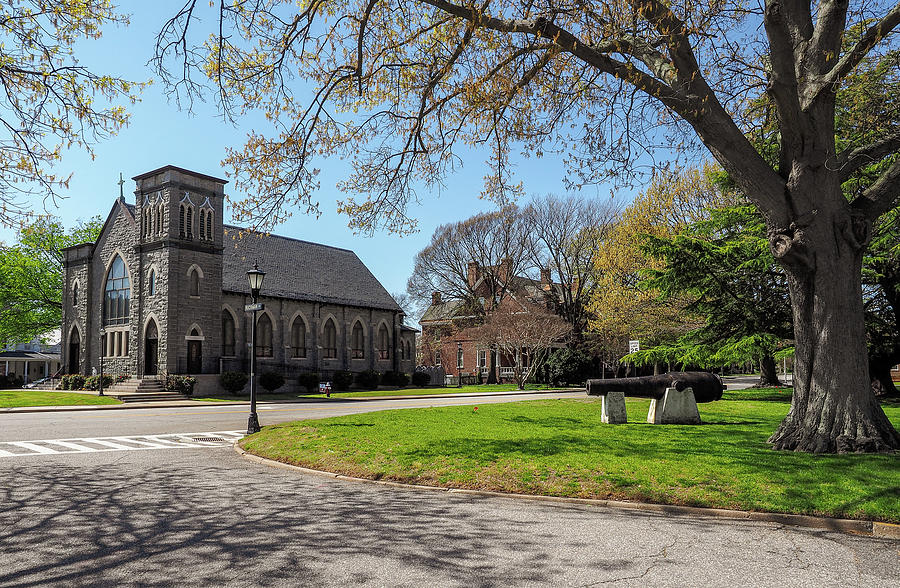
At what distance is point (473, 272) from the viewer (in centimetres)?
5528

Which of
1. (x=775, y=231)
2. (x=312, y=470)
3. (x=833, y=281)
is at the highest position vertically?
(x=775, y=231)

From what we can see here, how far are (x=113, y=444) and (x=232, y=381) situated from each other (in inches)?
964

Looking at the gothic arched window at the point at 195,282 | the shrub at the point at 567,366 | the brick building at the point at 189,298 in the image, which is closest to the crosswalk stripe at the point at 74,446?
the brick building at the point at 189,298

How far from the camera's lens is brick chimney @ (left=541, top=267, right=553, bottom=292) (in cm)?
5350

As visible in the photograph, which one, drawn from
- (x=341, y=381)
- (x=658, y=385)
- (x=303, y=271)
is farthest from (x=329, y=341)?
(x=658, y=385)

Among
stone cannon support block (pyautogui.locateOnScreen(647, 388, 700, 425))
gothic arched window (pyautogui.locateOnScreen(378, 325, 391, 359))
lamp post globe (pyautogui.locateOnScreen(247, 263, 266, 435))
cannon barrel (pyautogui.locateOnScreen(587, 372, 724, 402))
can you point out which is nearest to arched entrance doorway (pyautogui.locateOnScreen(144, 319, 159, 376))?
gothic arched window (pyautogui.locateOnScreen(378, 325, 391, 359))

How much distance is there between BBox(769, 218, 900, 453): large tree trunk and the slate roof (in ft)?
121

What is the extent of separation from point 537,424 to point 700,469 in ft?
20.6

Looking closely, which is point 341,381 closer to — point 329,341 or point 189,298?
point 329,341

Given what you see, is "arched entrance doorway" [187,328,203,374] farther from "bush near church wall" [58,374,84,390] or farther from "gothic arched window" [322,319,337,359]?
"gothic arched window" [322,319,337,359]

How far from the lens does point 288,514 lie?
24.1ft

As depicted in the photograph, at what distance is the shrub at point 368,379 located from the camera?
49.0 meters

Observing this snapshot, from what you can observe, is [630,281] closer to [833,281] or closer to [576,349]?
[576,349]

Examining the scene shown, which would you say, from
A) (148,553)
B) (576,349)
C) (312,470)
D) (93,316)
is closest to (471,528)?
(148,553)
